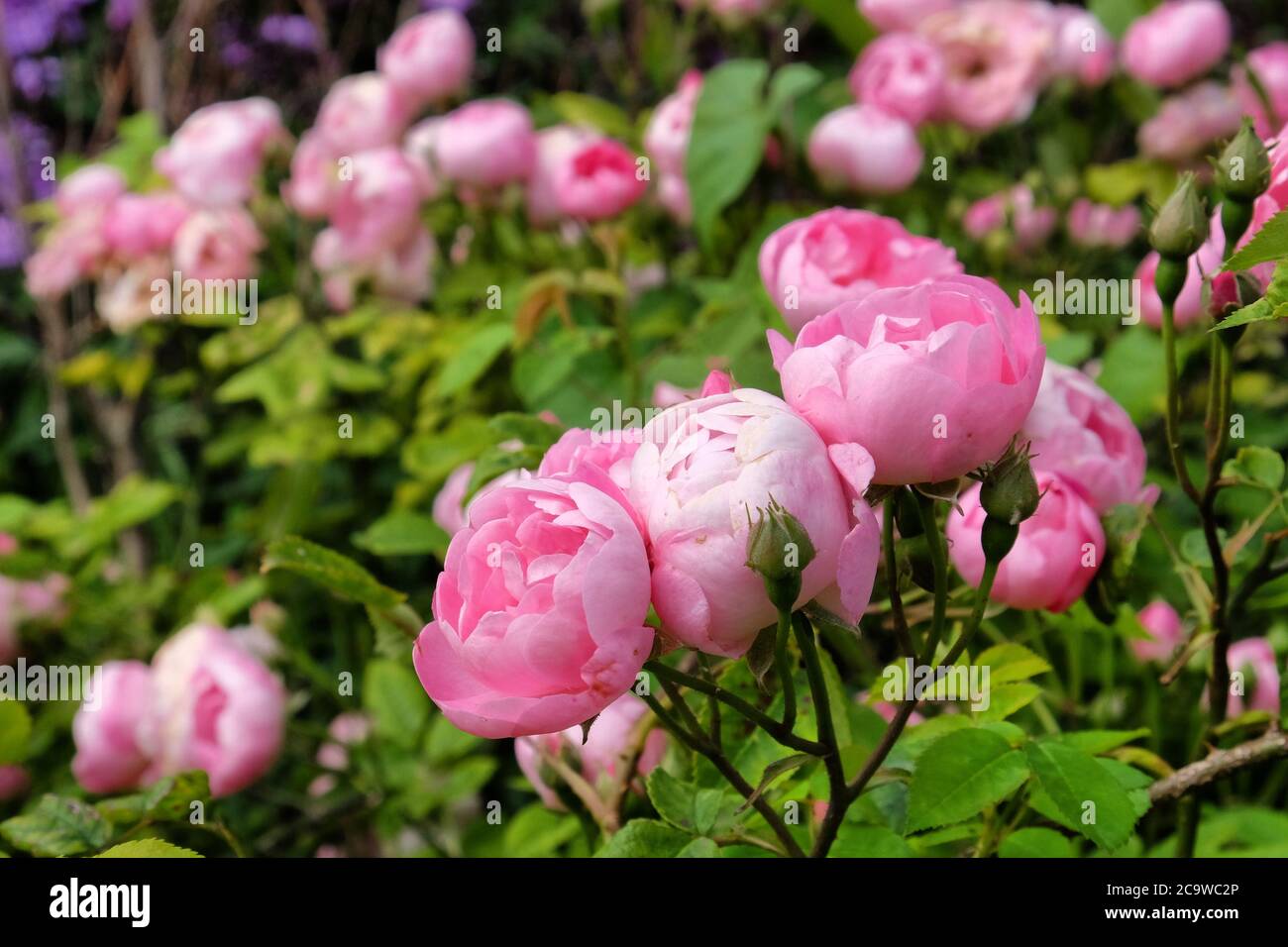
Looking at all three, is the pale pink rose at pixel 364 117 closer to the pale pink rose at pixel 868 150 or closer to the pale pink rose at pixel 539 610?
the pale pink rose at pixel 868 150

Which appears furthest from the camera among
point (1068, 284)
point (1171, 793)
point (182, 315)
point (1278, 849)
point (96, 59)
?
point (96, 59)

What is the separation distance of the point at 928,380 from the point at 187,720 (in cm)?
60

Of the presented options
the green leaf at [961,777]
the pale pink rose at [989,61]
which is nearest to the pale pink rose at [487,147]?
the pale pink rose at [989,61]

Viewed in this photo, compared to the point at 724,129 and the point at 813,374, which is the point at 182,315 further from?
the point at 813,374

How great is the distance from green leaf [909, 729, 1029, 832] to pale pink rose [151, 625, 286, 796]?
0.53 meters

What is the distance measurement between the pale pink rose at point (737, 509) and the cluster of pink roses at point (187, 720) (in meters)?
0.54

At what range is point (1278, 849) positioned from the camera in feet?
1.97

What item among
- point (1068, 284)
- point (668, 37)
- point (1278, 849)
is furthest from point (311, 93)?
point (1278, 849)

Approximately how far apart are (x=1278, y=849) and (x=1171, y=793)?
8.2 inches

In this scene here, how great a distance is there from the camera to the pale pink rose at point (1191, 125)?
43.3 inches

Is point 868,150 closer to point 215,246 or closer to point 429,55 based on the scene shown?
point 429,55

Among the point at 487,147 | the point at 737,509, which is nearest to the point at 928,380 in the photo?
the point at 737,509

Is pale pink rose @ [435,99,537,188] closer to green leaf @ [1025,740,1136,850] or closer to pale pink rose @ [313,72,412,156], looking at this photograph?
pale pink rose @ [313,72,412,156]

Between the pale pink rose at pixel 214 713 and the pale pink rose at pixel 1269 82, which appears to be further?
the pale pink rose at pixel 1269 82
